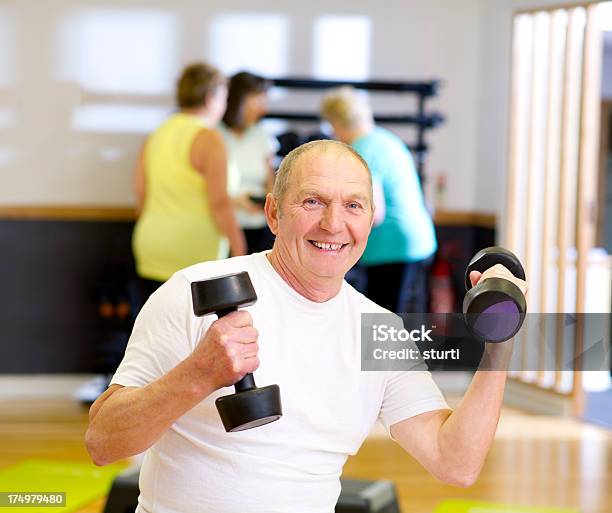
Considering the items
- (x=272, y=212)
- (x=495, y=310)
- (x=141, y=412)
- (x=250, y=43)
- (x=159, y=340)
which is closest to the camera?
(x=495, y=310)

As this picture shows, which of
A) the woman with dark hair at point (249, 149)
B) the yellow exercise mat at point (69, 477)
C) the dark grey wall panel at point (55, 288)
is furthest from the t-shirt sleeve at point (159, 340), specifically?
the dark grey wall panel at point (55, 288)

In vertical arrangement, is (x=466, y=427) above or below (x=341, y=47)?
below

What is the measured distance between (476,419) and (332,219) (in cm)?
36

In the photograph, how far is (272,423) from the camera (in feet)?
5.14

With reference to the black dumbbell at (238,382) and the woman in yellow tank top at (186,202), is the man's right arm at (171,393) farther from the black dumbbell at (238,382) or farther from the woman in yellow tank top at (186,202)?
the woman in yellow tank top at (186,202)

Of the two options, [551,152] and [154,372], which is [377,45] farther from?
[154,372]

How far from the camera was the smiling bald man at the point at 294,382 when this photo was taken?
154cm

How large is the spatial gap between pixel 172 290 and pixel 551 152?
374cm

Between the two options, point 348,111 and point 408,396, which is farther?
point 348,111

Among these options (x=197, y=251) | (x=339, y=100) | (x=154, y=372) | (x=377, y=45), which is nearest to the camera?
(x=154, y=372)

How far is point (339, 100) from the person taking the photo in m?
4.07

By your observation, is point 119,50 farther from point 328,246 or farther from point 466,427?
point 466,427

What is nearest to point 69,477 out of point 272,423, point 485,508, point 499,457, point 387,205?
point 485,508

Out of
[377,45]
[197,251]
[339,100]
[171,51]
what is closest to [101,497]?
[197,251]
